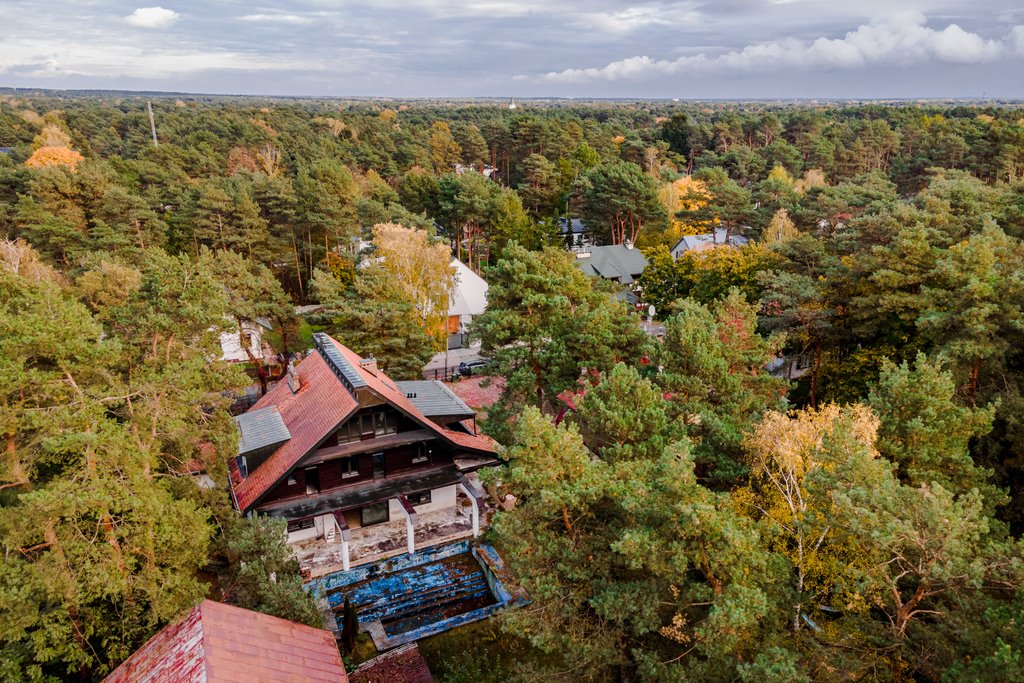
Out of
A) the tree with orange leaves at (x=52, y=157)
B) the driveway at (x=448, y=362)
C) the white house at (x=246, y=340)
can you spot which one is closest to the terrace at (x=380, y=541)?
the white house at (x=246, y=340)

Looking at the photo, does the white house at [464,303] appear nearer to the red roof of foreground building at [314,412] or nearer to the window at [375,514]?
the red roof of foreground building at [314,412]

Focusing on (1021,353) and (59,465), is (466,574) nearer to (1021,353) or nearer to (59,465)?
(59,465)

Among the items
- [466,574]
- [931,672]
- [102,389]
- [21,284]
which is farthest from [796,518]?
[21,284]

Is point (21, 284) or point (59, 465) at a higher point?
point (21, 284)

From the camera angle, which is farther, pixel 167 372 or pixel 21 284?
pixel 21 284

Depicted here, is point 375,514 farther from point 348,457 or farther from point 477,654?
point 477,654
